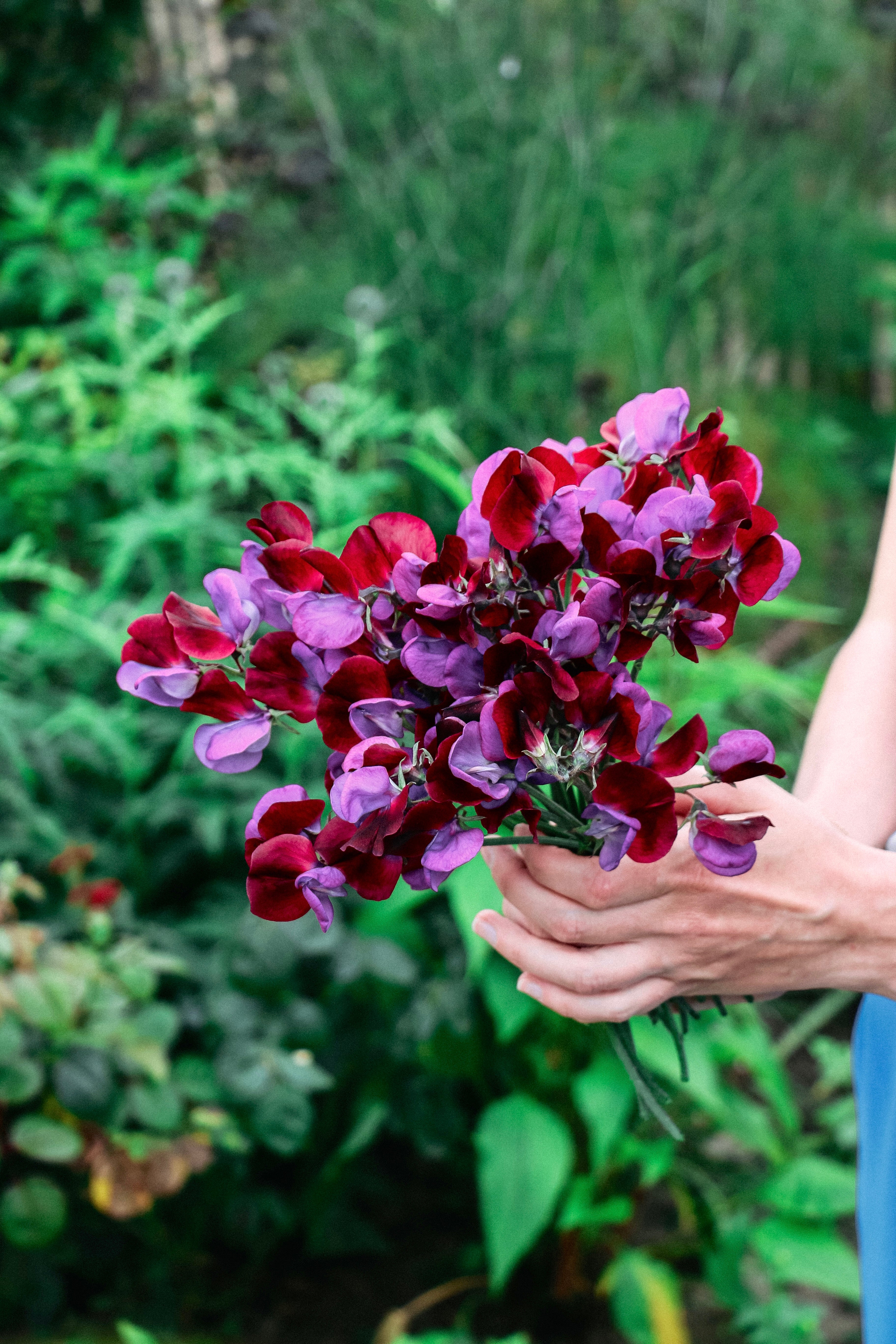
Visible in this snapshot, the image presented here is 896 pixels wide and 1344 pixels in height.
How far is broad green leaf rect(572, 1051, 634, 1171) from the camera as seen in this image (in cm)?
128

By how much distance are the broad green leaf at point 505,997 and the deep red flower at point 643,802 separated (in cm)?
82

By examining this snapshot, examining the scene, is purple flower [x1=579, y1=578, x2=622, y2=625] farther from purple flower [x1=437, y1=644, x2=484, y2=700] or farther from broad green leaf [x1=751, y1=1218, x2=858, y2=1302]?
broad green leaf [x1=751, y1=1218, x2=858, y2=1302]

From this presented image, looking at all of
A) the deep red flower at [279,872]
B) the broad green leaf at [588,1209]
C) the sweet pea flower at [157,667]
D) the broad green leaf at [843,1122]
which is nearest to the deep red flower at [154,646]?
the sweet pea flower at [157,667]

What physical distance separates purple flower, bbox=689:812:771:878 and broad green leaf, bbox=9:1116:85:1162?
90cm

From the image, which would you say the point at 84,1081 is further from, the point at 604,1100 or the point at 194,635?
the point at 194,635

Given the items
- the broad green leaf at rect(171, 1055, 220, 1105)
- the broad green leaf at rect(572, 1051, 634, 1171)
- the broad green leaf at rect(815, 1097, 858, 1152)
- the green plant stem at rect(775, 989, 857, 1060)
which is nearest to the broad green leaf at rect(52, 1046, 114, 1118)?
the broad green leaf at rect(171, 1055, 220, 1105)

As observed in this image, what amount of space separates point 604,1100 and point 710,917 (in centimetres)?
77

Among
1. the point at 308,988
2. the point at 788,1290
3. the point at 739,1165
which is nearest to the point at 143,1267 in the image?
the point at 308,988

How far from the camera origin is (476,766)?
478 millimetres

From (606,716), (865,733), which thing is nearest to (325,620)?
(606,716)

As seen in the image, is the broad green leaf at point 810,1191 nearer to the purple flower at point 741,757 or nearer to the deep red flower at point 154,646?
the purple flower at point 741,757

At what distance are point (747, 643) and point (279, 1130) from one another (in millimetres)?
1813

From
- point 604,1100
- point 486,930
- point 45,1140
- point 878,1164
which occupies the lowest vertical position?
point 604,1100

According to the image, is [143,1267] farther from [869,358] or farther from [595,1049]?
[869,358]
